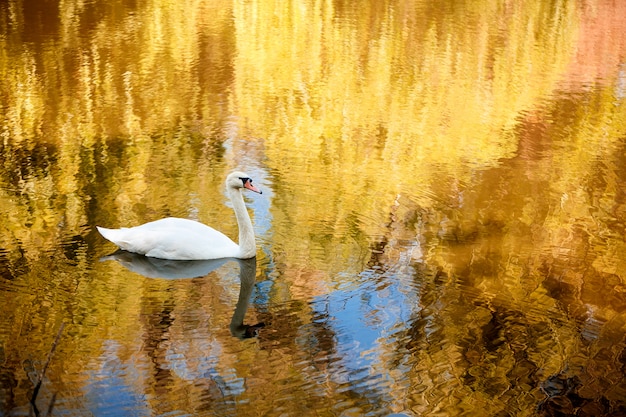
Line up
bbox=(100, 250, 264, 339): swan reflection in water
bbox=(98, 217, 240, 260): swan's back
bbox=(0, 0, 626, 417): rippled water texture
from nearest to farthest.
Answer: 1. bbox=(0, 0, 626, 417): rippled water texture
2. bbox=(100, 250, 264, 339): swan reflection in water
3. bbox=(98, 217, 240, 260): swan's back

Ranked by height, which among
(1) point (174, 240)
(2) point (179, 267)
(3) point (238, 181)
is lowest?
(2) point (179, 267)

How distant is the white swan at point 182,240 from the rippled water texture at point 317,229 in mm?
110

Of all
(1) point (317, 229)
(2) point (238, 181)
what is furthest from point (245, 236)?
(1) point (317, 229)

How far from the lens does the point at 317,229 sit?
7391 millimetres

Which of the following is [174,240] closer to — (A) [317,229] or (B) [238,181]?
(B) [238,181]

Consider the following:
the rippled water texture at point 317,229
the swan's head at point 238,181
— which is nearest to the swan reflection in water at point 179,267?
Answer: the rippled water texture at point 317,229

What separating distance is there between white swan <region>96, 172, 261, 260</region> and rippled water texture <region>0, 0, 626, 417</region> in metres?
0.11

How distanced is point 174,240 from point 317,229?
125cm

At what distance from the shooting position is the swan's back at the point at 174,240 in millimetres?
6758

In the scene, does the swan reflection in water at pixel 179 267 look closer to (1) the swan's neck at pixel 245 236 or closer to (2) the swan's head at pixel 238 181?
(1) the swan's neck at pixel 245 236

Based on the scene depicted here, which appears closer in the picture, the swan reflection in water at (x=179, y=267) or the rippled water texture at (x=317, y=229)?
the rippled water texture at (x=317, y=229)

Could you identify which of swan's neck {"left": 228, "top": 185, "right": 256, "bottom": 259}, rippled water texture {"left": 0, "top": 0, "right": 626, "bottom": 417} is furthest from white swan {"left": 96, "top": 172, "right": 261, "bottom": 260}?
rippled water texture {"left": 0, "top": 0, "right": 626, "bottom": 417}

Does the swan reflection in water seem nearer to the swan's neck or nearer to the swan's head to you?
the swan's neck

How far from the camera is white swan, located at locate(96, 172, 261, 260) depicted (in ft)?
22.2
